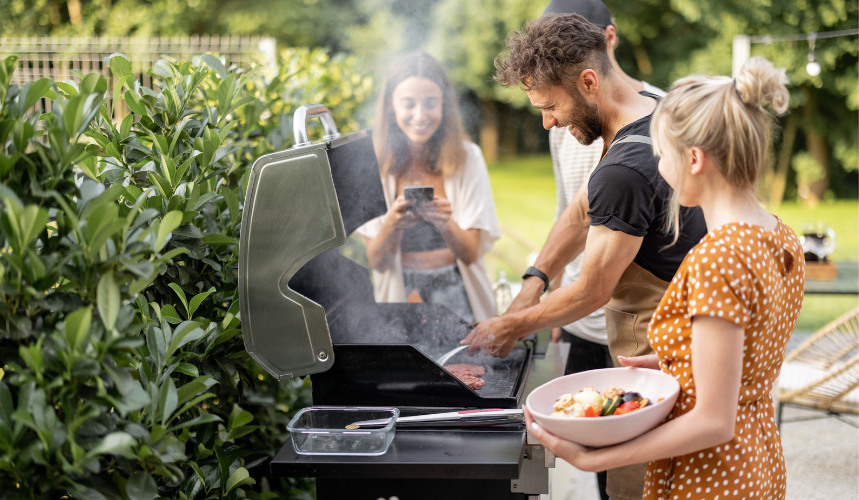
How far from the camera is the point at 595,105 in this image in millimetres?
1849

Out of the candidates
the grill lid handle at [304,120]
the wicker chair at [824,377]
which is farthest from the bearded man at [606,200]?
the wicker chair at [824,377]

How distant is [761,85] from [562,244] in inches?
42.3

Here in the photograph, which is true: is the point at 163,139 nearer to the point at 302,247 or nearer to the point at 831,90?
the point at 302,247

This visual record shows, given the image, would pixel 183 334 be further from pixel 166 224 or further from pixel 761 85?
pixel 761 85

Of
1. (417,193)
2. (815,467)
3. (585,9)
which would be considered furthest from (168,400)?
(815,467)

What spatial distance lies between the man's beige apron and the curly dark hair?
53 centimetres

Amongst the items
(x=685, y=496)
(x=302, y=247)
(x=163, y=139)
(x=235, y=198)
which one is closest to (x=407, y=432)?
(x=302, y=247)

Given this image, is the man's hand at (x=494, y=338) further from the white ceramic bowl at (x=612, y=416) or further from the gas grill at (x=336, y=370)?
the white ceramic bowl at (x=612, y=416)

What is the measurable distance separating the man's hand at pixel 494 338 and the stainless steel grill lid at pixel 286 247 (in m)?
0.49

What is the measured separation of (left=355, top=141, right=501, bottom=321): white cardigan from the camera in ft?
9.50

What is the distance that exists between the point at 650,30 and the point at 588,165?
1252 cm

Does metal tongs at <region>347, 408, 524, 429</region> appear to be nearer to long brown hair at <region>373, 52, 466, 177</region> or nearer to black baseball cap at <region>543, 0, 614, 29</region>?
long brown hair at <region>373, 52, 466, 177</region>

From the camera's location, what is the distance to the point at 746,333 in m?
1.22

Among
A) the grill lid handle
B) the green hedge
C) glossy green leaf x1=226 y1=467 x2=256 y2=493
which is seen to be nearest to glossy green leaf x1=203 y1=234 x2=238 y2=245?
the green hedge
